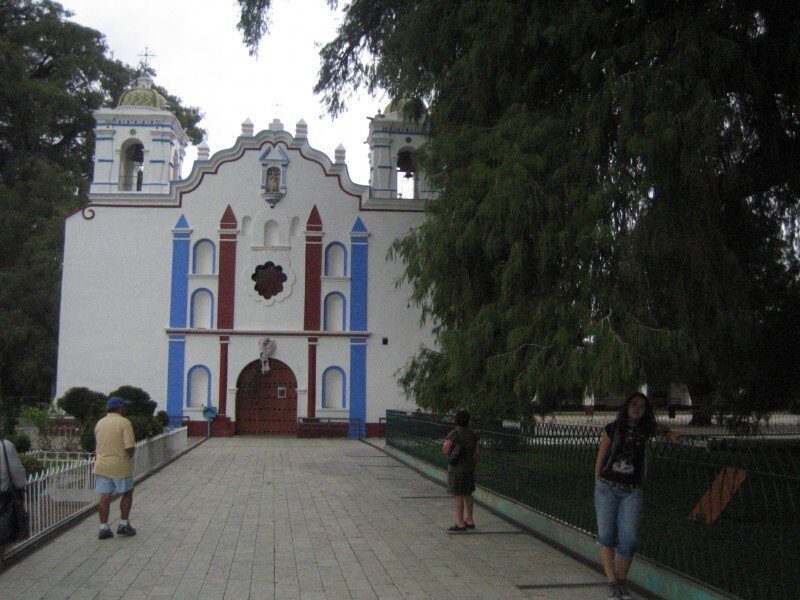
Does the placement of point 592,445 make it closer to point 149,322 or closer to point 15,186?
point 149,322

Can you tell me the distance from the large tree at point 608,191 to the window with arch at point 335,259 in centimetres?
1722

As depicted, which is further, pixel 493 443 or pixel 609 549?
pixel 493 443

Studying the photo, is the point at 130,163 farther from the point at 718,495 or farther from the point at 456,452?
the point at 718,495

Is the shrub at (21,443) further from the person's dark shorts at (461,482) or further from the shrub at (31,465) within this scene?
the person's dark shorts at (461,482)

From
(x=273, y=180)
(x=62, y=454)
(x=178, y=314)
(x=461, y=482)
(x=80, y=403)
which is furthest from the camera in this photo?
(x=273, y=180)

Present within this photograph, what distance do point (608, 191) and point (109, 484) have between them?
667cm

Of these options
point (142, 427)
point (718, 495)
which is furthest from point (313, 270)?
point (718, 495)

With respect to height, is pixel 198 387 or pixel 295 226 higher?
pixel 295 226

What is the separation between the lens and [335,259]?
100ft

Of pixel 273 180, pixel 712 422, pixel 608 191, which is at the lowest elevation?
pixel 712 422

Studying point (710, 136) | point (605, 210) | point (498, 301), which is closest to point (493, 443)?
point (498, 301)

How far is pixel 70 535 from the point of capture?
9.88 meters

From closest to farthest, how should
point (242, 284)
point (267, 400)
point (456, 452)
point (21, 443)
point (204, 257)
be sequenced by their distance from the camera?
point (456, 452) < point (21, 443) < point (267, 400) < point (242, 284) < point (204, 257)

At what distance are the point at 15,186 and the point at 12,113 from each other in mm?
3654
